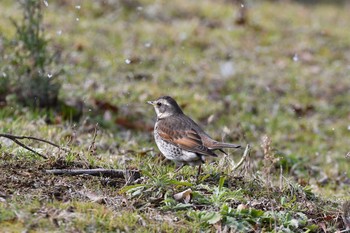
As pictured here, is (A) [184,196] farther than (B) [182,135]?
No

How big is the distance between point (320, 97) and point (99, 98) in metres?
4.07

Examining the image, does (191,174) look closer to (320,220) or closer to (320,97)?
(320,220)

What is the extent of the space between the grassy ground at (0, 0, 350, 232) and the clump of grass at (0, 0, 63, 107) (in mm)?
262

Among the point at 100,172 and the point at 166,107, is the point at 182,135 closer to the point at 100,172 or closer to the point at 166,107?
the point at 166,107

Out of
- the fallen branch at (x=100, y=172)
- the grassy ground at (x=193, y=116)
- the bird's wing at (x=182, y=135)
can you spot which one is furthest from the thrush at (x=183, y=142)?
the fallen branch at (x=100, y=172)

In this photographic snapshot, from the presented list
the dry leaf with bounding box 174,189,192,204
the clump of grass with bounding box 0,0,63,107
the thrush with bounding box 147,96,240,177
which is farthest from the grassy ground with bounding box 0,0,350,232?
the clump of grass with bounding box 0,0,63,107

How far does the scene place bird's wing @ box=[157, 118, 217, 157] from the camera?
584cm

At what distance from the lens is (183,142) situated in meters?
6.02

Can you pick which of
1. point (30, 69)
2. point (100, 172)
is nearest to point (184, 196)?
point (100, 172)

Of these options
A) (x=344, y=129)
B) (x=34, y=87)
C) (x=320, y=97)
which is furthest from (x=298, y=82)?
(x=34, y=87)

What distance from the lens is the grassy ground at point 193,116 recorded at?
471 cm

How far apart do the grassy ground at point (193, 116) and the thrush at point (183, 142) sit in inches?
5.6

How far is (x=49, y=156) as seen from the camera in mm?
5355

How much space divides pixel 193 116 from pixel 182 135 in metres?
3.28
